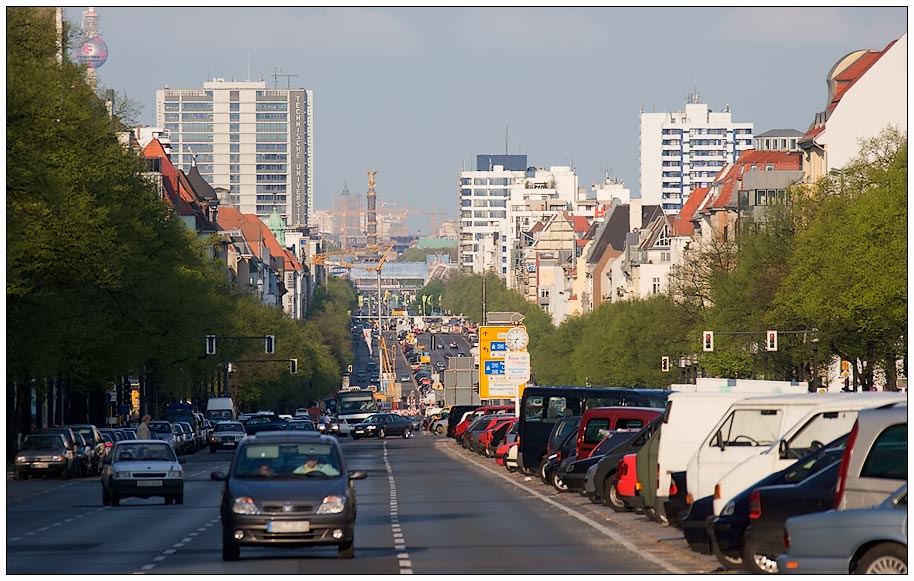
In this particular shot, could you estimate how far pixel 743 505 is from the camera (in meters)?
21.4

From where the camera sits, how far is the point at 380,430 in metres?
119

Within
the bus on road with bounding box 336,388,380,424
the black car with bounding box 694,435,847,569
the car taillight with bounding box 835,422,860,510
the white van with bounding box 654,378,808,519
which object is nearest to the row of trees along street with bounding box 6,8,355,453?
the white van with bounding box 654,378,808,519

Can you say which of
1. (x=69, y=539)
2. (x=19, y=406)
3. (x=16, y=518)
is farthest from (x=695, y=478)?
(x=19, y=406)

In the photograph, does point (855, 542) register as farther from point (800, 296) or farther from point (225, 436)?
point (225, 436)

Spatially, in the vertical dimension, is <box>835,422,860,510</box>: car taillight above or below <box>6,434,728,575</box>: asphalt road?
above

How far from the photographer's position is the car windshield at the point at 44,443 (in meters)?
58.3

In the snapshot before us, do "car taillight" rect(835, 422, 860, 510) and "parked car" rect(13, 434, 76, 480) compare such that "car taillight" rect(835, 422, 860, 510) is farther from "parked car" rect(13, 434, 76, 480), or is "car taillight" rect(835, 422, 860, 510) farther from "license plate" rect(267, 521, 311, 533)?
"parked car" rect(13, 434, 76, 480)

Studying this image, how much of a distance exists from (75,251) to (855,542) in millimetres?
44514

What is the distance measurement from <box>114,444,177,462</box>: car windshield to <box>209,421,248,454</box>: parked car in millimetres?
45756

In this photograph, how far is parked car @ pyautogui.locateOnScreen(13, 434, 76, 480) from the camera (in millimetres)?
57719

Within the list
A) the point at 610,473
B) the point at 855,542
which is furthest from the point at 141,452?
the point at 855,542

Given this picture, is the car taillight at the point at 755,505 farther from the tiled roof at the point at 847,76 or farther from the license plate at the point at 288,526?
the tiled roof at the point at 847,76

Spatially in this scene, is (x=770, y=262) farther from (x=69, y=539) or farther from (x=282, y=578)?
(x=282, y=578)

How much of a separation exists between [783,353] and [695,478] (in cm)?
6710
